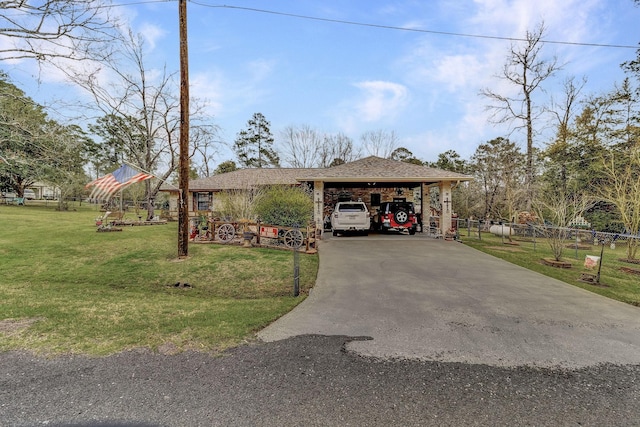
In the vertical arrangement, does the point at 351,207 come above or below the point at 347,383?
above

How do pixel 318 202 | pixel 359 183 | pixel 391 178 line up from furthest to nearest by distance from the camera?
pixel 359 183 < pixel 318 202 < pixel 391 178

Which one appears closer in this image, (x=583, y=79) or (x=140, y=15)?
(x=140, y=15)

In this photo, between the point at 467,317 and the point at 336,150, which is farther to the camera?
the point at 336,150

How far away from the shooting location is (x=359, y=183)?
1817 centimetres

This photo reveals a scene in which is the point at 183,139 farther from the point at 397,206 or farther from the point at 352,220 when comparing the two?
the point at 397,206

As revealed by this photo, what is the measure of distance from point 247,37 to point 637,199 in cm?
1563

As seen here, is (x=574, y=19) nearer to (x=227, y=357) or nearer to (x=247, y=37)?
(x=247, y=37)

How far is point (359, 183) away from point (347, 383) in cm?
1593

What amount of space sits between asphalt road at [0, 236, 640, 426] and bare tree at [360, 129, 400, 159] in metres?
36.5

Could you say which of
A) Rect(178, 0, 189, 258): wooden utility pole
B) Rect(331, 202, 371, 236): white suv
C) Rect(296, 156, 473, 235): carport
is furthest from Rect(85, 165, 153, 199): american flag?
Rect(331, 202, 371, 236): white suv

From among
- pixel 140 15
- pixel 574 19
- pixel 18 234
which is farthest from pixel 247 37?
pixel 18 234

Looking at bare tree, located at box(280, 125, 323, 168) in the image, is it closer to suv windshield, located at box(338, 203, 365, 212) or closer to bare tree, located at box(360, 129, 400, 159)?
bare tree, located at box(360, 129, 400, 159)

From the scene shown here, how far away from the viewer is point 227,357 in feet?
10.6

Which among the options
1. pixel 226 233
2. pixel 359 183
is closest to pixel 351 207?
pixel 359 183
